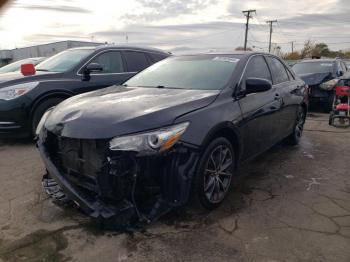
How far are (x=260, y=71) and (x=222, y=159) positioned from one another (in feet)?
5.21

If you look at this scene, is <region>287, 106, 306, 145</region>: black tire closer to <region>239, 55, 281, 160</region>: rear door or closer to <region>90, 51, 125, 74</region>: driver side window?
<region>239, 55, 281, 160</region>: rear door

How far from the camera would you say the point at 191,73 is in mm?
4047

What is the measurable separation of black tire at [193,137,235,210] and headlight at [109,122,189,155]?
0.43 m

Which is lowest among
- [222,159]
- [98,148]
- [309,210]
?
[309,210]

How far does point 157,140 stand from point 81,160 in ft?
2.35

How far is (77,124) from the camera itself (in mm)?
2865

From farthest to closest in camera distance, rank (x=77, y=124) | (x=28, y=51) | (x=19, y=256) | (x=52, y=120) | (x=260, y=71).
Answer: (x=28, y=51)
(x=260, y=71)
(x=52, y=120)
(x=77, y=124)
(x=19, y=256)

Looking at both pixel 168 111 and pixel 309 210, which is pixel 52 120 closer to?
pixel 168 111

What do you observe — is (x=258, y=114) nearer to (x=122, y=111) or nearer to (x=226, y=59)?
(x=226, y=59)

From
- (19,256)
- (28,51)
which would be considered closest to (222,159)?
(19,256)

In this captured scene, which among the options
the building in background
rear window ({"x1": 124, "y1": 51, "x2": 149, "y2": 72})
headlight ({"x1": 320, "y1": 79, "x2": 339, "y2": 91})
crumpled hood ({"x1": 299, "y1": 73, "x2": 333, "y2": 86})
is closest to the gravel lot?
rear window ({"x1": 124, "y1": 51, "x2": 149, "y2": 72})

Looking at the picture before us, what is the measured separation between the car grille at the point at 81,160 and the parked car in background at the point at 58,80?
239cm

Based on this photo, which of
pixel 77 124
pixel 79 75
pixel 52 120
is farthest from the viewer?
pixel 79 75

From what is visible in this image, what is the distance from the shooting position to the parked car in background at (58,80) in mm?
5348
